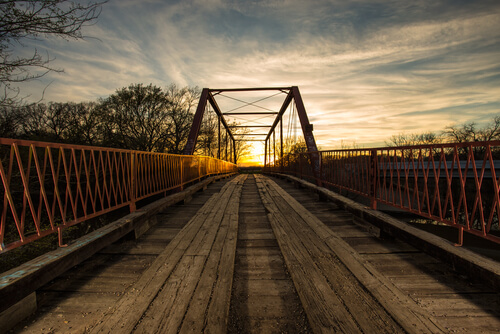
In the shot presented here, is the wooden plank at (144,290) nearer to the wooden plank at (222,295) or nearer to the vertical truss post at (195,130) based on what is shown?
the wooden plank at (222,295)

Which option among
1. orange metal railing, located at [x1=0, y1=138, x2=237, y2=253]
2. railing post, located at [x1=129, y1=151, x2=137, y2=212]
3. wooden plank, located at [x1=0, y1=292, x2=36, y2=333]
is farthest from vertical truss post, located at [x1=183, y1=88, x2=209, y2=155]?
wooden plank, located at [x1=0, y1=292, x2=36, y2=333]

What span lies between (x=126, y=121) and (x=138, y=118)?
108 cm

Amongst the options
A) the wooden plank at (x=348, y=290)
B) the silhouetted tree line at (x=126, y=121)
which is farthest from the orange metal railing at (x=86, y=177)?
the silhouetted tree line at (x=126, y=121)

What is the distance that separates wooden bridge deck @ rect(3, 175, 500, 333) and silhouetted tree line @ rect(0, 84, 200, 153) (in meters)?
20.2

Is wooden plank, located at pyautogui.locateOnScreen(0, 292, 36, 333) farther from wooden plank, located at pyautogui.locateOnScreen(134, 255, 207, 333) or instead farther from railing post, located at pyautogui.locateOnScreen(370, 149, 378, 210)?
railing post, located at pyautogui.locateOnScreen(370, 149, 378, 210)

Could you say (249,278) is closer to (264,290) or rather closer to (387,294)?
(264,290)

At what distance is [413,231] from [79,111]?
97.4 feet

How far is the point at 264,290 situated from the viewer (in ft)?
6.37

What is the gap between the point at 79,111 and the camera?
78.9ft

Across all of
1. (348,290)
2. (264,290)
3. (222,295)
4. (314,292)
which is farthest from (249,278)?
(348,290)

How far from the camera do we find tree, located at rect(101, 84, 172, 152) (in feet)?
69.9

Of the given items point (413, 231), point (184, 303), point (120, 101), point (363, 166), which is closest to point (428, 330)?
point (413, 231)

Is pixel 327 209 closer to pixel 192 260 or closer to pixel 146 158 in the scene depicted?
pixel 192 260

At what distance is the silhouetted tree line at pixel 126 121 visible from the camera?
68.6ft
